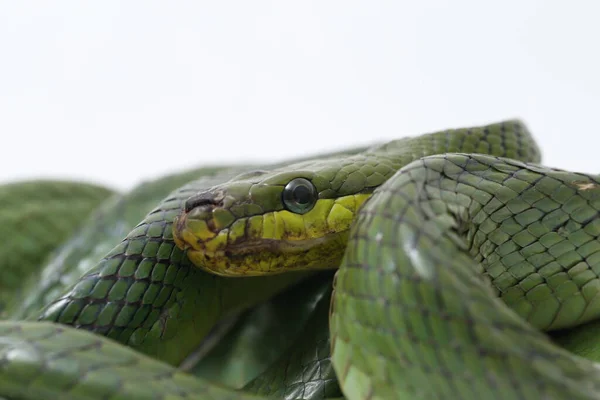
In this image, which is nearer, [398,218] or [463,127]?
[398,218]

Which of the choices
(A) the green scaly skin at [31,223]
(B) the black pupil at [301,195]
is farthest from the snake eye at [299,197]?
(A) the green scaly skin at [31,223]

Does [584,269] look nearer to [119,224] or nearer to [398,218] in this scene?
[398,218]

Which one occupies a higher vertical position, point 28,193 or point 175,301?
point 175,301

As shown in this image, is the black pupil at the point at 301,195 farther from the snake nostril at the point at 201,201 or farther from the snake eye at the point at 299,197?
the snake nostril at the point at 201,201

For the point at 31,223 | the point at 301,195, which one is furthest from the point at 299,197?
the point at 31,223

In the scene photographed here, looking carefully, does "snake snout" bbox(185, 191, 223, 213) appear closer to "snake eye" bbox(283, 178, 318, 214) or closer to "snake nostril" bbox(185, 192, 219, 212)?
"snake nostril" bbox(185, 192, 219, 212)

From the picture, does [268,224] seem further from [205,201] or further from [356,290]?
[356,290]

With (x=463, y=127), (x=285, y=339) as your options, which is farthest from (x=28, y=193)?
(x=463, y=127)
